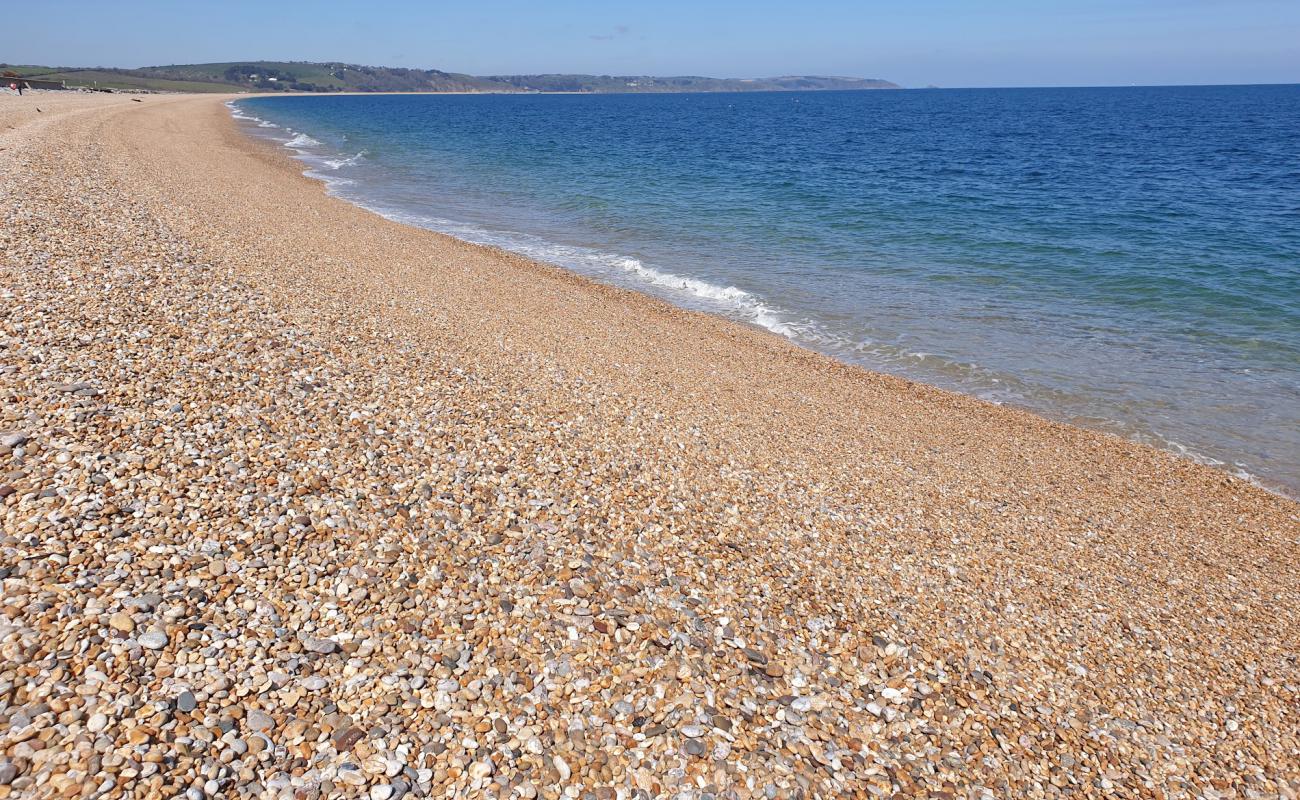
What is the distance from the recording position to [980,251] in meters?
23.4

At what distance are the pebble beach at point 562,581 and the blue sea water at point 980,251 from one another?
11.2 ft

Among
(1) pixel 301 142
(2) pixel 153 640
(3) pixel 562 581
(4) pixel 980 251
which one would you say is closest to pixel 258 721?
(2) pixel 153 640

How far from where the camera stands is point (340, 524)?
6.03 meters

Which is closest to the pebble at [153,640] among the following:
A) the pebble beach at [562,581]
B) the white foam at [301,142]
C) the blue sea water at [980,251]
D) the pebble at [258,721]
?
the pebble beach at [562,581]

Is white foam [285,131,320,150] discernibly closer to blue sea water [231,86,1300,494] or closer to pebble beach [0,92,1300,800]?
blue sea water [231,86,1300,494]

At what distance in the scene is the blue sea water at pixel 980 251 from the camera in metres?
13.9

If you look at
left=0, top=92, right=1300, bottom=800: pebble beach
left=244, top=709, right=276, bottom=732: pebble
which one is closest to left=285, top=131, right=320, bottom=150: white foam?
left=0, top=92, right=1300, bottom=800: pebble beach

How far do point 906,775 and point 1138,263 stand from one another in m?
22.0

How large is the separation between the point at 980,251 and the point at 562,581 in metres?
21.6

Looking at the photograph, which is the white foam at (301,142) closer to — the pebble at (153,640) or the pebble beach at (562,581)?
the pebble beach at (562,581)

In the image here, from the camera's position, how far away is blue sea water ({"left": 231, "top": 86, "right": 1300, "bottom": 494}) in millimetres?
13891

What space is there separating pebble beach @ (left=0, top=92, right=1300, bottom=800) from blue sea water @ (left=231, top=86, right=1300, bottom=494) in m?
3.42

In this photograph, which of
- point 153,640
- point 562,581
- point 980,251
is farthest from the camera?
point 980,251

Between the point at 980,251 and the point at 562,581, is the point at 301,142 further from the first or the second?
the point at 562,581
